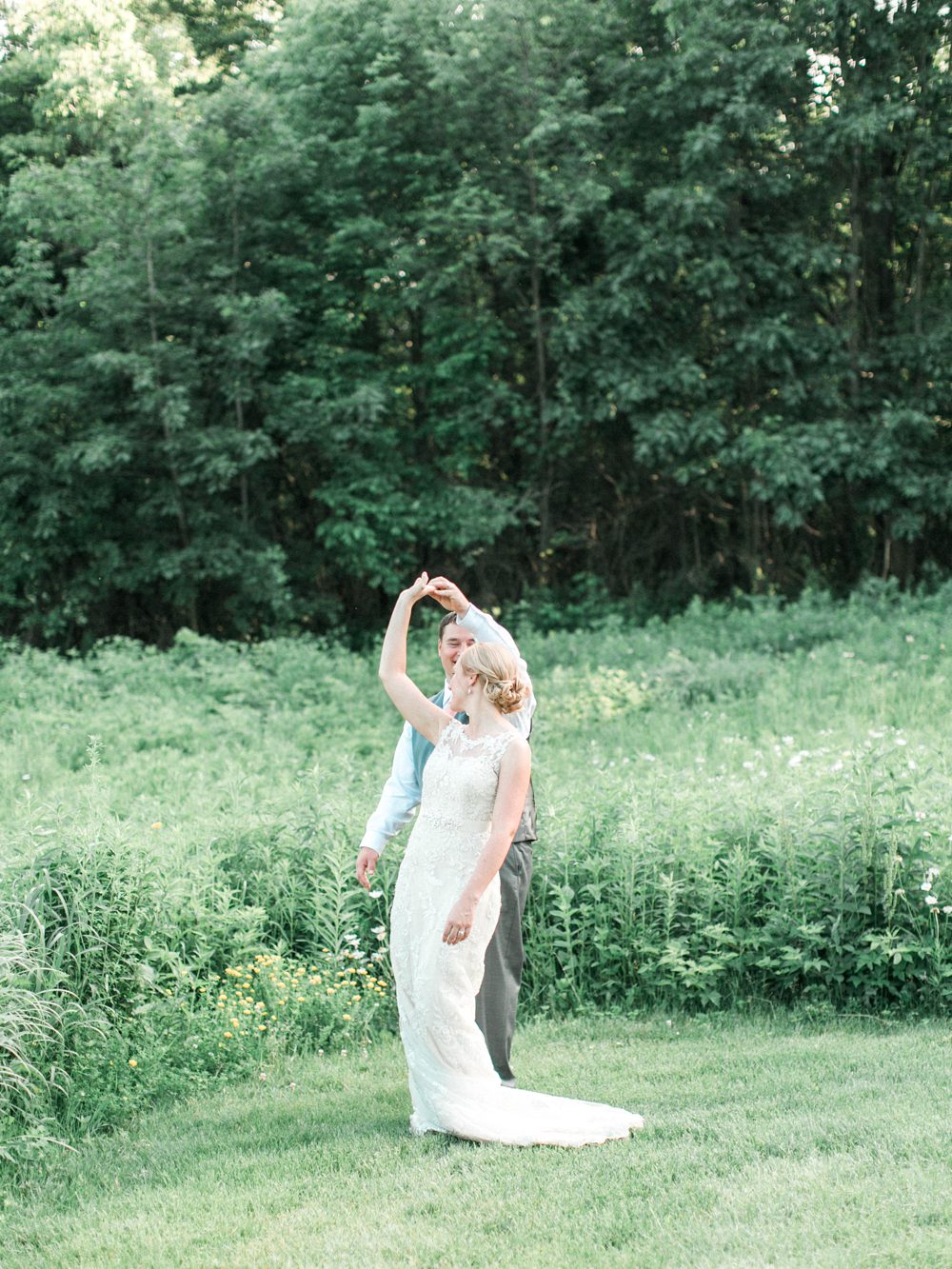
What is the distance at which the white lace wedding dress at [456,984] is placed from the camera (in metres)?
4.20

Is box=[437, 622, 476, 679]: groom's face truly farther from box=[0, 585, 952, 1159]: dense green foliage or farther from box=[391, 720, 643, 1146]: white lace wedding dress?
box=[0, 585, 952, 1159]: dense green foliage

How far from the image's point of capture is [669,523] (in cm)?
2031

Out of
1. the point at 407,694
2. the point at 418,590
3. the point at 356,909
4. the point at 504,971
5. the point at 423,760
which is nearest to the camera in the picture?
the point at 407,694

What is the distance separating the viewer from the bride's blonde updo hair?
13.7ft

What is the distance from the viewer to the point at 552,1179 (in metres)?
3.80

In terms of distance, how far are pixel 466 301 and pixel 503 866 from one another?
15433mm

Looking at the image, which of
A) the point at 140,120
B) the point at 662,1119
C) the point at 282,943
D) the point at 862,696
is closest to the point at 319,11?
the point at 140,120

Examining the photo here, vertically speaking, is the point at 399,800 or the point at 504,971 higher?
the point at 399,800

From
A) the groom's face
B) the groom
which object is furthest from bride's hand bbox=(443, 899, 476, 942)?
the groom's face

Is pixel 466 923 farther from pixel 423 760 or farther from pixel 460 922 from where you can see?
pixel 423 760

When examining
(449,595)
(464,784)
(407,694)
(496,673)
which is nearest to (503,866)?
(464,784)

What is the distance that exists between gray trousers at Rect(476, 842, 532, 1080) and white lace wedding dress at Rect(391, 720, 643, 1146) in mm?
328

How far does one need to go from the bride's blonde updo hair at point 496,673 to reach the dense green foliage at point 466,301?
13.0 meters

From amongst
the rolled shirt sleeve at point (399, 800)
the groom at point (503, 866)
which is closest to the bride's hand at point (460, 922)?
the groom at point (503, 866)
